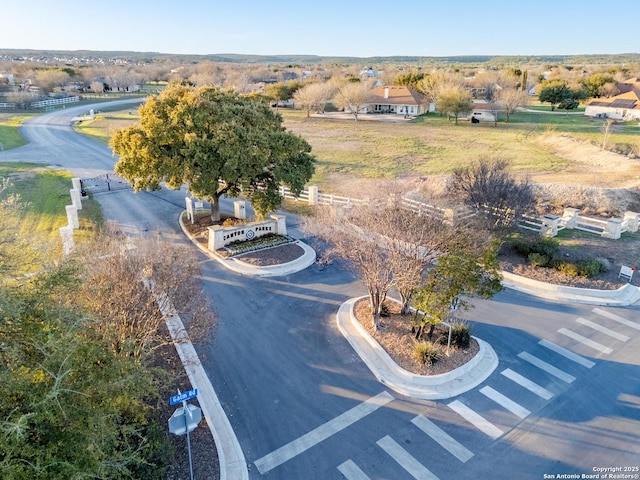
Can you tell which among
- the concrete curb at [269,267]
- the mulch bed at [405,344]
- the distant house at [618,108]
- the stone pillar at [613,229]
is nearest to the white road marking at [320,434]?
the mulch bed at [405,344]

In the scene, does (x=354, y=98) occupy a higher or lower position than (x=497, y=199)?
higher

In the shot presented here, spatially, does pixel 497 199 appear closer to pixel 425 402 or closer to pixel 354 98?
pixel 425 402

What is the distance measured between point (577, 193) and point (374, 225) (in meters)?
19.9

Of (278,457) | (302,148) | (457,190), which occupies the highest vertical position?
(302,148)

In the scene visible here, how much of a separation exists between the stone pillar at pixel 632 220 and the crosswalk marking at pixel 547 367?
14157mm

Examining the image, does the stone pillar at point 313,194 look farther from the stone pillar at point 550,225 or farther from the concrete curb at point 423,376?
the concrete curb at point 423,376

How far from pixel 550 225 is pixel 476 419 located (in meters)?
14.5

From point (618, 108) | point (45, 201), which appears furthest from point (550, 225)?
point (618, 108)

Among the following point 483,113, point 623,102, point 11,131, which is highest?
point 623,102

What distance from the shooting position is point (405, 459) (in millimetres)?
9906

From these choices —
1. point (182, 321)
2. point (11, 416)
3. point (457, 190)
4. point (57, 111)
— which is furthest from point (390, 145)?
point (57, 111)

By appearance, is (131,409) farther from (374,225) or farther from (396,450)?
(374,225)

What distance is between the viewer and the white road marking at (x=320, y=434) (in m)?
9.86

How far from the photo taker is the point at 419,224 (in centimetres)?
1606
